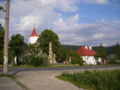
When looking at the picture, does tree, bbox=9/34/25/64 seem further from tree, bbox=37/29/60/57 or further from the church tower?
the church tower

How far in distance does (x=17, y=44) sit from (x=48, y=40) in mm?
12870

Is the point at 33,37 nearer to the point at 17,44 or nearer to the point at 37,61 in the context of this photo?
the point at 17,44

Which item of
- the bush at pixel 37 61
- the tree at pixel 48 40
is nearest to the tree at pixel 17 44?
the tree at pixel 48 40

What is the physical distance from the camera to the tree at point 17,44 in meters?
63.8

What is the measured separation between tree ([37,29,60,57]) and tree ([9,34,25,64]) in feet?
29.9

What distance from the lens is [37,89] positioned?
1165cm

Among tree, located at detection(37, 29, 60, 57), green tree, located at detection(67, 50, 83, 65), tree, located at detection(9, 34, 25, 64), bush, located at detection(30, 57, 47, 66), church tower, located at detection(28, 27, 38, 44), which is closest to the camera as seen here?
bush, located at detection(30, 57, 47, 66)

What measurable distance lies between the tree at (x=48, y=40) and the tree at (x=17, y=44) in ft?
29.9

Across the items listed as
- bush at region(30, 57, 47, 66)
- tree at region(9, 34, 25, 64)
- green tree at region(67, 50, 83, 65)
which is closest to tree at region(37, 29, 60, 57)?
green tree at region(67, 50, 83, 65)

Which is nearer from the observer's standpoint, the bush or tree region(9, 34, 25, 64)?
the bush

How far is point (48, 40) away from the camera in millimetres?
74375

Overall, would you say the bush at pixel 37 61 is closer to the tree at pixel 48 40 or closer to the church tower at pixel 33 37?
the tree at pixel 48 40

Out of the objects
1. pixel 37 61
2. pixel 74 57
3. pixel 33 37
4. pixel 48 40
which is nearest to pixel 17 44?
pixel 48 40

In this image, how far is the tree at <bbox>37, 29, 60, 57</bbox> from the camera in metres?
73.0
